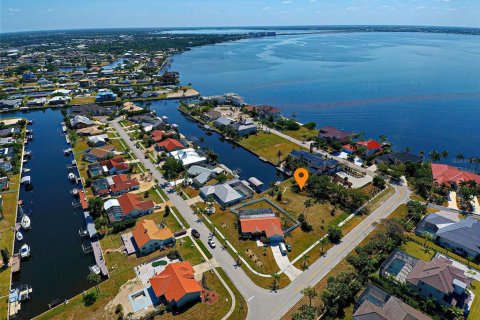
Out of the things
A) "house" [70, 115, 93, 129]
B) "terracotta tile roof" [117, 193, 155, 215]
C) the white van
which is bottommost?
the white van

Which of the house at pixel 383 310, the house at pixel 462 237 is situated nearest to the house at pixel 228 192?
the house at pixel 383 310

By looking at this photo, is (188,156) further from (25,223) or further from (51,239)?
(25,223)

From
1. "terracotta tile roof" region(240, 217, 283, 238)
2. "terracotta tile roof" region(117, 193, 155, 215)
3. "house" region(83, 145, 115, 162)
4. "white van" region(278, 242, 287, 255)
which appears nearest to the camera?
"white van" region(278, 242, 287, 255)

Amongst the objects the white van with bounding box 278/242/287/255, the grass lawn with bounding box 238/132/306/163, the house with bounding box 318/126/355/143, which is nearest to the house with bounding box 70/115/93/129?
the grass lawn with bounding box 238/132/306/163

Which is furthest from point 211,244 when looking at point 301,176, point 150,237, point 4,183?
point 4,183

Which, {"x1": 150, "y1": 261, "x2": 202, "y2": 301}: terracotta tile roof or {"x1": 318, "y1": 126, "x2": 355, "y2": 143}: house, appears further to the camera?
{"x1": 318, "y1": 126, "x2": 355, "y2": 143}: house

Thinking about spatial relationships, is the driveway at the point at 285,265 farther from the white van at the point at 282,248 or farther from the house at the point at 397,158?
the house at the point at 397,158

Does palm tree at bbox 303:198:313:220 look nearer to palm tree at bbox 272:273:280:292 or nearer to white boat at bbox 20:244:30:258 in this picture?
palm tree at bbox 272:273:280:292
